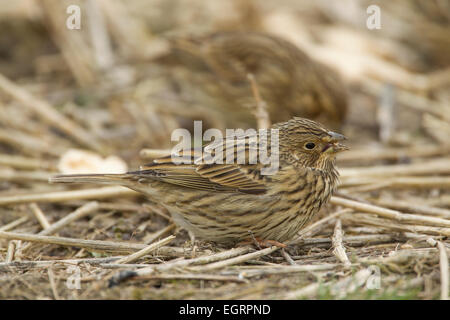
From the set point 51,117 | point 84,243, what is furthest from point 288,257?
point 51,117

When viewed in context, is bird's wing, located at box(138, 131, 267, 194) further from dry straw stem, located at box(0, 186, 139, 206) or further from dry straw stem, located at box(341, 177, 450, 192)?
dry straw stem, located at box(341, 177, 450, 192)

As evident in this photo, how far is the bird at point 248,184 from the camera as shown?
4270 millimetres

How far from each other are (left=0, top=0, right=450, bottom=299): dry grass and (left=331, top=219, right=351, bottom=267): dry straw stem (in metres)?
0.02

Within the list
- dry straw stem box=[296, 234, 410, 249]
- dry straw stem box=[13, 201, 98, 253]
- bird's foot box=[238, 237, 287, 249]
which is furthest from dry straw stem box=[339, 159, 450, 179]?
dry straw stem box=[13, 201, 98, 253]

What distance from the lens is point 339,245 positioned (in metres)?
4.20

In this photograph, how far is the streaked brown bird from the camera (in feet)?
23.2

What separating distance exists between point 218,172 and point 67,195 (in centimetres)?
148

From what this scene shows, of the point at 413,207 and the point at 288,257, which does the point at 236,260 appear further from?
the point at 413,207

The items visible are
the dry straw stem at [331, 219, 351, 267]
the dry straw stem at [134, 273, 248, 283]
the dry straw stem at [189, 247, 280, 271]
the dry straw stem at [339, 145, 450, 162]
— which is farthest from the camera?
the dry straw stem at [339, 145, 450, 162]

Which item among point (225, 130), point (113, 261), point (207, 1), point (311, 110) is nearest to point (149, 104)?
point (225, 130)

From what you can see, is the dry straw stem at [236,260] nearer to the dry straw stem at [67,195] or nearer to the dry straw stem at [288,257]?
the dry straw stem at [288,257]

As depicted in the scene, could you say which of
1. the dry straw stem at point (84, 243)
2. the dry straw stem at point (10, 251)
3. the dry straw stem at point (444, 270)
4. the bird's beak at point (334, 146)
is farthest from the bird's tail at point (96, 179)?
the dry straw stem at point (444, 270)

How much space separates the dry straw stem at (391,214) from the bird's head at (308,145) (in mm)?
447

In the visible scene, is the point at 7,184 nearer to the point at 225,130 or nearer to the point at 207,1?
the point at 225,130
